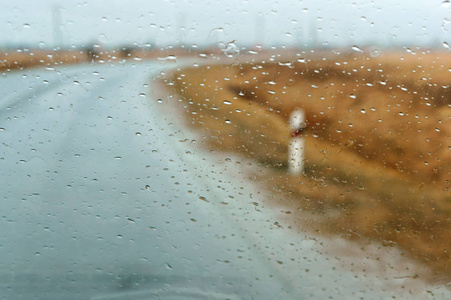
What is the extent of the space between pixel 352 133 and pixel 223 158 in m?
0.80

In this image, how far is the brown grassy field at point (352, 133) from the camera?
116 inches

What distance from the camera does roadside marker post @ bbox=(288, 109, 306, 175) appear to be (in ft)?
9.91

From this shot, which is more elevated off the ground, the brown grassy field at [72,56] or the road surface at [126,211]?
the brown grassy field at [72,56]

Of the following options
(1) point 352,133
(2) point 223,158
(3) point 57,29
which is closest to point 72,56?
(3) point 57,29

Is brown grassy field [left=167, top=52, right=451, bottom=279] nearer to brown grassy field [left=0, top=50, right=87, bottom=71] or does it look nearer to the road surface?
the road surface

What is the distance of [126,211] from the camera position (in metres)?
2.97

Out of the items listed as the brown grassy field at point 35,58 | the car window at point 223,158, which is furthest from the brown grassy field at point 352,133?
the brown grassy field at point 35,58

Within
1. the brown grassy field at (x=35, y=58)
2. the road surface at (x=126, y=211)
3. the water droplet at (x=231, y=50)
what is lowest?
the road surface at (x=126, y=211)

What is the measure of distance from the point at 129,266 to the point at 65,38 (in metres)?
1.37

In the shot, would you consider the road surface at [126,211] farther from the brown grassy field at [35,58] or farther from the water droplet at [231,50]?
the water droplet at [231,50]

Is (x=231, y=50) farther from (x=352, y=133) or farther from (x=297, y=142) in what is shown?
(x=352, y=133)

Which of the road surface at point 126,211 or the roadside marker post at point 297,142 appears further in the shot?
the roadside marker post at point 297,142

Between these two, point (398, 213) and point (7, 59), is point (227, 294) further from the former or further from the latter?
point (7, 59)

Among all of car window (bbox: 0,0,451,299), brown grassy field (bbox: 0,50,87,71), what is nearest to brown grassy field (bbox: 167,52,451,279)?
car window (bbox: 0,0,451,299)
